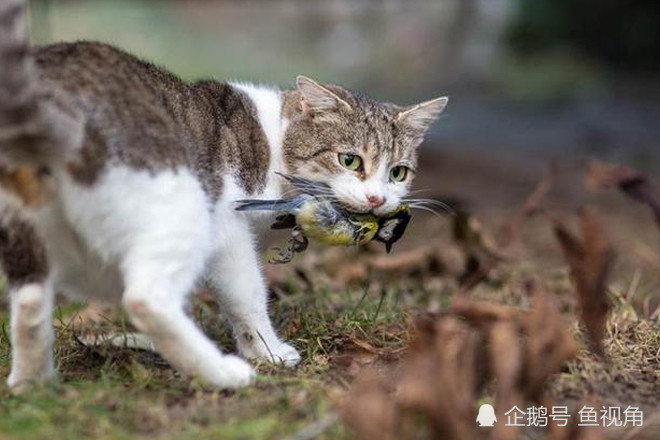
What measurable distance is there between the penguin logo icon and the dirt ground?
0.06 m

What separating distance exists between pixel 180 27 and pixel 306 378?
34.6 ft

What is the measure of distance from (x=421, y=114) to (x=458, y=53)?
7.73m

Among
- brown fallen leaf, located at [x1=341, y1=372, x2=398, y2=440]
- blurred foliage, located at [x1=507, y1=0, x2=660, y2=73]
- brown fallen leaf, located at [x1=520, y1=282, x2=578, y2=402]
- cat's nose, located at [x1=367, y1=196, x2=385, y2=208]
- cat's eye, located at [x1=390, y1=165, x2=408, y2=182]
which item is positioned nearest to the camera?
brown fallen leaf, located at [x1=341, y1=372, x2=398, y2=440]

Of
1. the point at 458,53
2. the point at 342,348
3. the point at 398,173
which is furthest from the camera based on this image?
the point at 458,53

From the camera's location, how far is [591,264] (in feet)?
9.47

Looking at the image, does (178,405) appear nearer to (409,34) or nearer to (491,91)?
(491,91)

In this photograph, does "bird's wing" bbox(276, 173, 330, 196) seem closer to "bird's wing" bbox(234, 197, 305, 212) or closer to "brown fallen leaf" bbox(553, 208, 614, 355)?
"bird's wing" bbox(234, 197, 305, 212)

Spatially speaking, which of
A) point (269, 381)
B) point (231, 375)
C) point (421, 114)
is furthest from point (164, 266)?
point (421, 114)

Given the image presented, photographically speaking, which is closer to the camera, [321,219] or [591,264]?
[591,264]

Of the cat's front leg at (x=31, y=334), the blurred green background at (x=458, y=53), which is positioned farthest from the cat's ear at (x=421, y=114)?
the blurred green background at (x=458, y=53)

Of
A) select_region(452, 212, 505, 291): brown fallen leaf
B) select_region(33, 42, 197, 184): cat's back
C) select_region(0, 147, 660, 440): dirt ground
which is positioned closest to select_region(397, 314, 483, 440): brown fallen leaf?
select_region(0, 147, 660, 440): dirt ground

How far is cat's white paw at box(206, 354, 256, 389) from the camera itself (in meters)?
2.79

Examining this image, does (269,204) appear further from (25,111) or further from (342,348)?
(25,111)

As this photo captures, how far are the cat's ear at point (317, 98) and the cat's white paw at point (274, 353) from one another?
2.76ft
